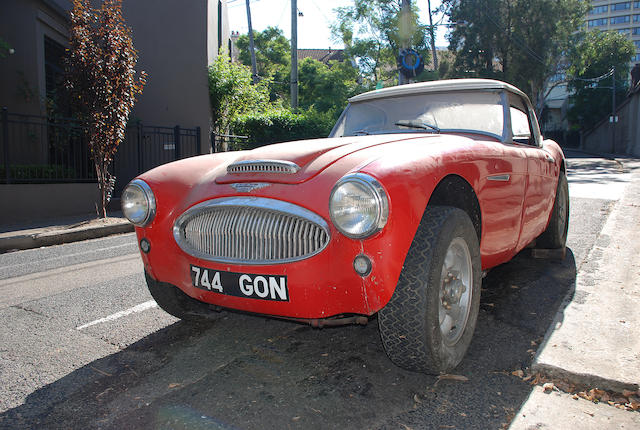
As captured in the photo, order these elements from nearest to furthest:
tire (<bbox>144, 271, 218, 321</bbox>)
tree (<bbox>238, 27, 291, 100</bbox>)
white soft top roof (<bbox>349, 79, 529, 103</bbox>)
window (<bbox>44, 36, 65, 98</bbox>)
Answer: tire (<bbox>144, 271, 218, 321</bbox>), white soft top roof (<bbox>349, 79, 529, 103</bbox>), window (<bbox>44, 36, 65, 98</bbox>), tree (<bbox>238, 27, 291, 100</bbox>)

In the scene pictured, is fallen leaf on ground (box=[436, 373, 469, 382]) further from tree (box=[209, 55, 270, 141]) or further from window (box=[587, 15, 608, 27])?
window (box=[587, 15, 608, 27])

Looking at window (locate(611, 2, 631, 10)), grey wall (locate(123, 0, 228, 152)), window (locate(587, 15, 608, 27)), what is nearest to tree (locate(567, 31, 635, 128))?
grey wall (locate(123, 0, 228, 152))

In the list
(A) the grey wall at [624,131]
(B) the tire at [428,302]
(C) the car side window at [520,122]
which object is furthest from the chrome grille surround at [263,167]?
(A) the grey wall at [624,131]

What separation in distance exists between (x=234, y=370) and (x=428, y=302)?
3.41 ft

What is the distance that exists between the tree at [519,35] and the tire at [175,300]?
32.4 metres

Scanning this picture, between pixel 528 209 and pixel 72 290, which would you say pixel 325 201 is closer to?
pixel 528 209

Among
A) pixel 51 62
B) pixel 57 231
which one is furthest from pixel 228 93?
pixel 57 231

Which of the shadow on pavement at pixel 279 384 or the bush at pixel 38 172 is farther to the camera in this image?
the bush at pixel 38 172

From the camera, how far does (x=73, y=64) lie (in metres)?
8.01

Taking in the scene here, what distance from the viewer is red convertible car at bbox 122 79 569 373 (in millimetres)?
2080

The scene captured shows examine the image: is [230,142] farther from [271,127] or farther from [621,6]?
[621,6]

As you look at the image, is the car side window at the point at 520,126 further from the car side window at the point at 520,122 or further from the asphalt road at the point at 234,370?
the asphalt road at the point at 234,370

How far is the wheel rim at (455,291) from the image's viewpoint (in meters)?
2.38

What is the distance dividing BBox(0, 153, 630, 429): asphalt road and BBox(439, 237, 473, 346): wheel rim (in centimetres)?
21
